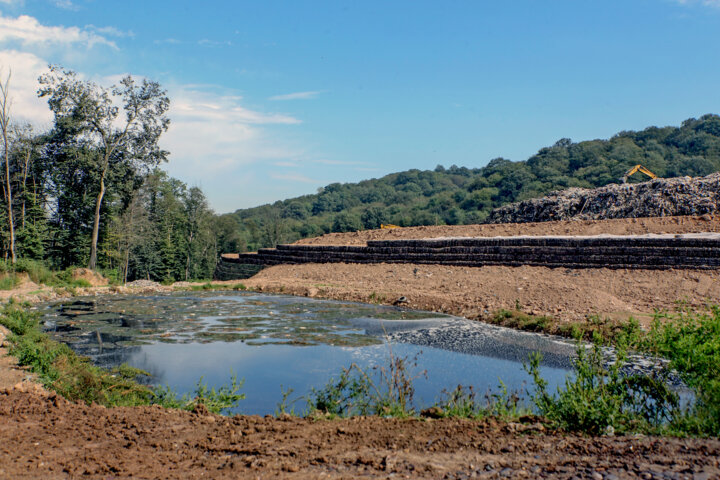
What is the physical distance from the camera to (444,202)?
2127 inches

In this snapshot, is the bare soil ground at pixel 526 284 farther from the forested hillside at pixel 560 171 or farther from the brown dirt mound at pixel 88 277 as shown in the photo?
the forested hillside at pixel 560 171

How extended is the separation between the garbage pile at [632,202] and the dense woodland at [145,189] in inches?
700

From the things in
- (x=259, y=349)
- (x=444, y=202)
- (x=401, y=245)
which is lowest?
(x=259, y=349)

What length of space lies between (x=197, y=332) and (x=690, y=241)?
11.8m

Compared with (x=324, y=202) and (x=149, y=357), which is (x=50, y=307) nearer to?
(x=149, y=357)

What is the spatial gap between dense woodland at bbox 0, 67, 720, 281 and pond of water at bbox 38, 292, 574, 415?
13.6 metres

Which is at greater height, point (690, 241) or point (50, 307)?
point (690, 241)

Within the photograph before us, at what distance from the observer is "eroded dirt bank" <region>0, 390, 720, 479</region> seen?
10.7ft

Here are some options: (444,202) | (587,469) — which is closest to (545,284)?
(587,469)

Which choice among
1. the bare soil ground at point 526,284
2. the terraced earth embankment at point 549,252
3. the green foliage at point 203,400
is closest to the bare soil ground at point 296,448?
the green foliage at point 203,400

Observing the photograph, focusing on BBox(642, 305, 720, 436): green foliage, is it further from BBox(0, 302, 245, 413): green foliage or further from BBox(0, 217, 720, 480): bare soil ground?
BBox(0, 302, 245, 413): green foliage

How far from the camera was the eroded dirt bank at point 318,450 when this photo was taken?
3.27m

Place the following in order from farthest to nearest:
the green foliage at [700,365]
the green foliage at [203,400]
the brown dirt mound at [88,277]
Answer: the brown dirt mound at [88,277]
the green foliage at [203,400]
the green foliage at [700,365]

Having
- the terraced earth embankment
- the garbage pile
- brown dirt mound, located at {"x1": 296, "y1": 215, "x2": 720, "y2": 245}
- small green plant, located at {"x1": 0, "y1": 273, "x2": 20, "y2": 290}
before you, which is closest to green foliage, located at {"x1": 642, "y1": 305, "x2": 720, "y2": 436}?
the terraced earth embankment
